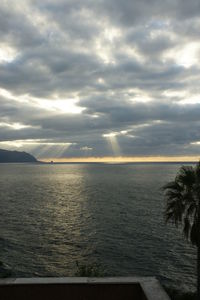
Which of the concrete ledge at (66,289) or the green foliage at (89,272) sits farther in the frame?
the green foliage at (89,272)

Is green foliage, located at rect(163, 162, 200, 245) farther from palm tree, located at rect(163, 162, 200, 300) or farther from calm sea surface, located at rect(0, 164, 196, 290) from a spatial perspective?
calm sea surface, located at rect(0, 164, 196, 290)

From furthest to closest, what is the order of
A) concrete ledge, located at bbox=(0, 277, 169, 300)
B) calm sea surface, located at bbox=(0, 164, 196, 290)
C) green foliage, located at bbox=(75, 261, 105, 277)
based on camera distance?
calm sea surface, located at bbox=(0, 164, 196, 290) < green foliage, located at bbox=(75, 261, 105, 277) < concrete ledge, located at bbox=(0, 277, 169, 300)

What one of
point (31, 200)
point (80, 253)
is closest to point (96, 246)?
point (80, 253)

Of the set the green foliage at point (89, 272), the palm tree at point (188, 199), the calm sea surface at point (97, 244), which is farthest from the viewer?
the calm sea surface at point (97, 244)

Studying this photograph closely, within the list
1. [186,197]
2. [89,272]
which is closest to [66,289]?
[186,197]

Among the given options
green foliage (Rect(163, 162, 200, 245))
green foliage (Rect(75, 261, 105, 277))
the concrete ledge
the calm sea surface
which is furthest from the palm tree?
the calm sea surface

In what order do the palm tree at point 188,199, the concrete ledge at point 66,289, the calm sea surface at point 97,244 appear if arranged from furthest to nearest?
the calm sea surface at point 97,244
the palm tree at point 188,199
the concrete ledge at point 66,289

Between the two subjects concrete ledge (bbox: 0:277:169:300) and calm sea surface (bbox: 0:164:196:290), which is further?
calm sea surface (bbox: 0:164:196:290)

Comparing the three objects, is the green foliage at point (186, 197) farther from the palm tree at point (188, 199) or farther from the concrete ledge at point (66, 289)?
the concrete ledge at point (66, 289)

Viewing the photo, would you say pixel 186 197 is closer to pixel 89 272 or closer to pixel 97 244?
pixel 89 272

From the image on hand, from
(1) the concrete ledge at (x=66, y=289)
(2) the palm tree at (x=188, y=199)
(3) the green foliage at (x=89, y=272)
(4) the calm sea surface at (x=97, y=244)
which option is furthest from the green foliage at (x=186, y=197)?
(4) the calm sea surface at (x=97, y=244)

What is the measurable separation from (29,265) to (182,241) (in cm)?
2565

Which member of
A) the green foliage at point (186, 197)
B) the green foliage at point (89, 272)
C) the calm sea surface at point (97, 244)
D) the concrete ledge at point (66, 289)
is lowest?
the calm sea surface at point (97, 244)

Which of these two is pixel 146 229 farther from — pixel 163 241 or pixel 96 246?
pixel 96 246
